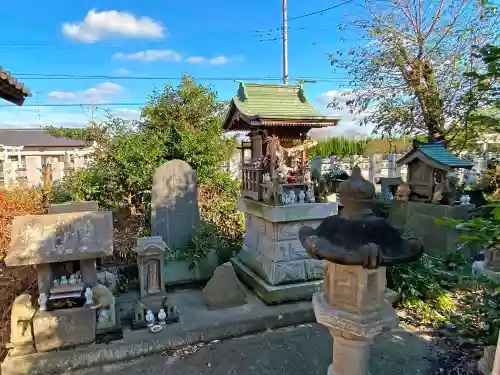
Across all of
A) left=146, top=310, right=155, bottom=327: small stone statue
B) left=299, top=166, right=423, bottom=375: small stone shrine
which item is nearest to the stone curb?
left=146, top=310, right=155, bottom=327: small stone statue

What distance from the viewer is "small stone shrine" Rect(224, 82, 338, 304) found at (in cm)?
575

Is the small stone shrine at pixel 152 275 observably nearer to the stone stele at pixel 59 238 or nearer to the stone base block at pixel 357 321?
the stone stele at pixel 59 238

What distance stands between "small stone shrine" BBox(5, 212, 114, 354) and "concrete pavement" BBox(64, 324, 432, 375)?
51 centimetres

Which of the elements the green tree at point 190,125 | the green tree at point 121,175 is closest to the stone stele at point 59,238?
the green tree at point 121,175

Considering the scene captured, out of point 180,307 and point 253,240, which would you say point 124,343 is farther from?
point 253,240

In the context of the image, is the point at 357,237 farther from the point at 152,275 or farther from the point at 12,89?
the point at 12,89

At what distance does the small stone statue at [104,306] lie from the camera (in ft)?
14.7

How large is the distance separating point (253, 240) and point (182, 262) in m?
1.38

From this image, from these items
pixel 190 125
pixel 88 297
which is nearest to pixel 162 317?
pixel 88 297

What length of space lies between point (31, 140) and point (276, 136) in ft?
111

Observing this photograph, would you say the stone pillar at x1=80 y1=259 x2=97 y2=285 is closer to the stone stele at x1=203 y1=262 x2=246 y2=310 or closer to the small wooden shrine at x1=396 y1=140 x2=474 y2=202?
the stone stele at x1=203 y1=262 x2=246 y2=310

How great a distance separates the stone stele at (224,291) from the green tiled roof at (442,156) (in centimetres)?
498

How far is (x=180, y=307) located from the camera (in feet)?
18.1

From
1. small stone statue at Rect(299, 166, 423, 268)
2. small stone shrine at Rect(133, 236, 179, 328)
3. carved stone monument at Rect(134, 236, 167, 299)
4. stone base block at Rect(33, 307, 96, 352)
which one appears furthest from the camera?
carved stone monument at Rect(134, 236, 167, 299)
